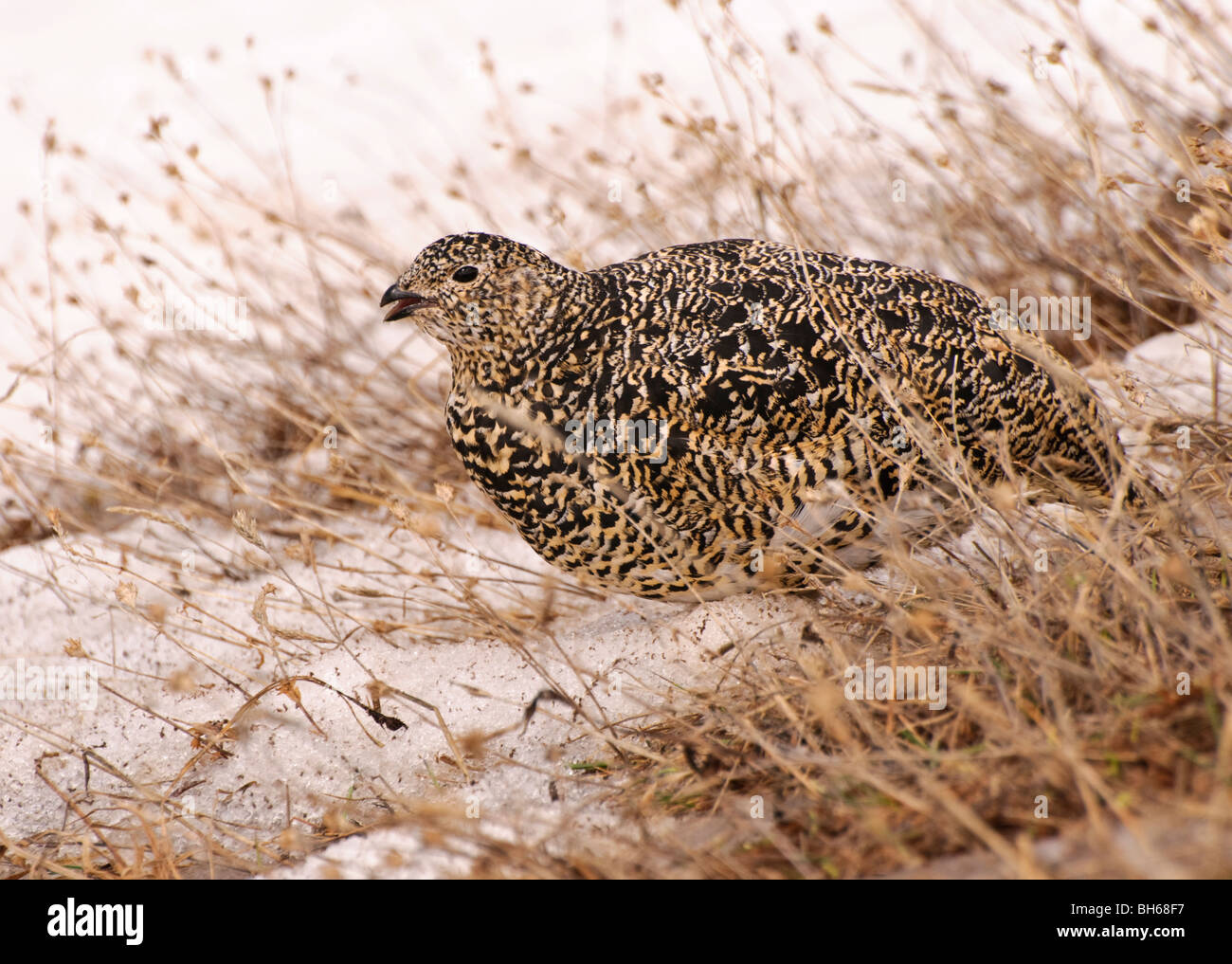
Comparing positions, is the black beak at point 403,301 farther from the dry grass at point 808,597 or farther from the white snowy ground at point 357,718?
the white snowy ground at point 357,718

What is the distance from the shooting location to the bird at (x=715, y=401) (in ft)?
9.50

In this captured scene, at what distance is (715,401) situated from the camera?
2887 millimetres

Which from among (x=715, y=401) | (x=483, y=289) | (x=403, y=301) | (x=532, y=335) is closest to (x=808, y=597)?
(x=715, y=401)

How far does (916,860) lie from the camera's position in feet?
6.58

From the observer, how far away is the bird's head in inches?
119

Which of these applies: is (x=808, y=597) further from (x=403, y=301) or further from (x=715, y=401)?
(x=403, y=301)

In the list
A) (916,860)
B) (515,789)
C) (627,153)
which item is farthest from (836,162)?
(916,860)

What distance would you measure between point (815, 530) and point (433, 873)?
4.41 feet

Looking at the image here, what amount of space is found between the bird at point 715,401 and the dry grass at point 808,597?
0.23 meters

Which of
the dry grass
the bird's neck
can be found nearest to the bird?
the bird's neck

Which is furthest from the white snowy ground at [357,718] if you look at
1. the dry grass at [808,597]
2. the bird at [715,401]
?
the bird at [715,401]

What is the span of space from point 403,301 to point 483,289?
26 cm

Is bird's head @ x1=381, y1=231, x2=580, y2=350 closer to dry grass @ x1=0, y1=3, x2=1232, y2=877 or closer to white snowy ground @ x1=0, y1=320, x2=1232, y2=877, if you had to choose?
dry grass @ x1=0, y1=3, x2=1232, y2=877
